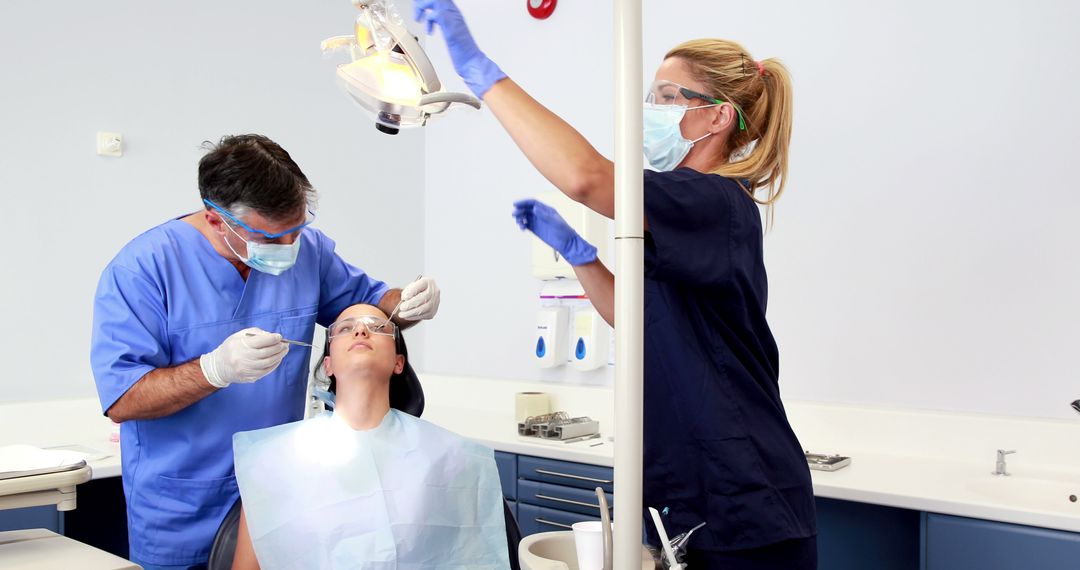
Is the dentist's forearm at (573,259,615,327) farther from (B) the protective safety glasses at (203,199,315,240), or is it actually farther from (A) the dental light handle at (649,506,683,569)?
(B) the protective safety glasses at (203,199,315,240)

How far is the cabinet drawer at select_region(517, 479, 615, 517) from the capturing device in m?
2.69

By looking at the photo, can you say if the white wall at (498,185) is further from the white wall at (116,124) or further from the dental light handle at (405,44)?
the dental light handle at (405,44)

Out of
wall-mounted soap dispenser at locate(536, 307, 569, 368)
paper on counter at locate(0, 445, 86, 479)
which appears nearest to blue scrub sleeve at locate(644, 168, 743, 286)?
paper on counter at locate(0, 445, 86, 479)

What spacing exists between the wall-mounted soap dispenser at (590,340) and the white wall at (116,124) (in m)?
1.08

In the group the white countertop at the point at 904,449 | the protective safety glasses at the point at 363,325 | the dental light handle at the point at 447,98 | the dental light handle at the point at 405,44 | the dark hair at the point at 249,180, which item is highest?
the dental light handle at the point at 405,44

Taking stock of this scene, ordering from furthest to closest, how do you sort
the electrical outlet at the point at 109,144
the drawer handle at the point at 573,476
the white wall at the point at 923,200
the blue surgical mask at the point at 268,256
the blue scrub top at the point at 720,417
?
the electrical outlet at the point at 109,144 → the drawer handle at the point at 573,476 → the white wall at the point at 923,200 → the blue surgical mask at the point at 268,256 → the blue scrub top at the point at 720,417

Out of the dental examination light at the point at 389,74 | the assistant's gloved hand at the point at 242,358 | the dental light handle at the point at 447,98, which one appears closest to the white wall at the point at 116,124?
the assistant's gloved hand at the point at 242,358

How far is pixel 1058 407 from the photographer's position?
2400 millimetres

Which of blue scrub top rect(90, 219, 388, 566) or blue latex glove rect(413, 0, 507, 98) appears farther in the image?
blue scrub top rect(90, 219, 388, 566)

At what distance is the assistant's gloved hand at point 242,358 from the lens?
1662 millimetres

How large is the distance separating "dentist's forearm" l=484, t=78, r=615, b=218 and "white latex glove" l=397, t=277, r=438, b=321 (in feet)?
3.23

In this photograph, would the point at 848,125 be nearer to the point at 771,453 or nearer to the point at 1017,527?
the point at 1017,527

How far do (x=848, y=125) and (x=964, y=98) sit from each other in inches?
12.9

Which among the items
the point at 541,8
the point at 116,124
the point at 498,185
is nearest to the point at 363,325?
the point at 116,124
